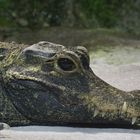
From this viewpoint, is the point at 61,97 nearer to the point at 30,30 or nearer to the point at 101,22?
the point at 30,30

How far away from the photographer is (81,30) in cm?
1384

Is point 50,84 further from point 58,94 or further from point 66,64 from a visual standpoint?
point 66,64

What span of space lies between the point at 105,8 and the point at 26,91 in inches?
371

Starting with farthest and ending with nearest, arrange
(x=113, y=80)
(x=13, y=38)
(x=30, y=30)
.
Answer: (x=30, y=30) < (x=13, y=38) < (x=113, y=80)

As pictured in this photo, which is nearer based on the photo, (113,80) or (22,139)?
(22,139)

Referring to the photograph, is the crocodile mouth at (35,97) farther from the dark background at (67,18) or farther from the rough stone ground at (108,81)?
the dark background at (67,18)

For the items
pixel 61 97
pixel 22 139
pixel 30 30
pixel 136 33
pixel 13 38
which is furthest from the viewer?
pixel 136 33

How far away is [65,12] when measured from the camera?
14750 millimetres

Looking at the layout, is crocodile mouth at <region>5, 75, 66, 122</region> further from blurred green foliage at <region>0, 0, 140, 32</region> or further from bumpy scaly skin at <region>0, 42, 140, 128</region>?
blurred green foliage at <region>0, 0, 140, 32</region>

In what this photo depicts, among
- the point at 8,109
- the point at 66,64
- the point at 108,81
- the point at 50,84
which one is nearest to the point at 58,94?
the point at 50,84

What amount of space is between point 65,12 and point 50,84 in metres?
9.28

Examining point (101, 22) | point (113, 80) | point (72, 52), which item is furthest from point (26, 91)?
point (101, 22)

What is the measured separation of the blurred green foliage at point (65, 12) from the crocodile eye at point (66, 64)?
340 inches

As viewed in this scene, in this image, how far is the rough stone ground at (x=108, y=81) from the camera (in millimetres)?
5309
